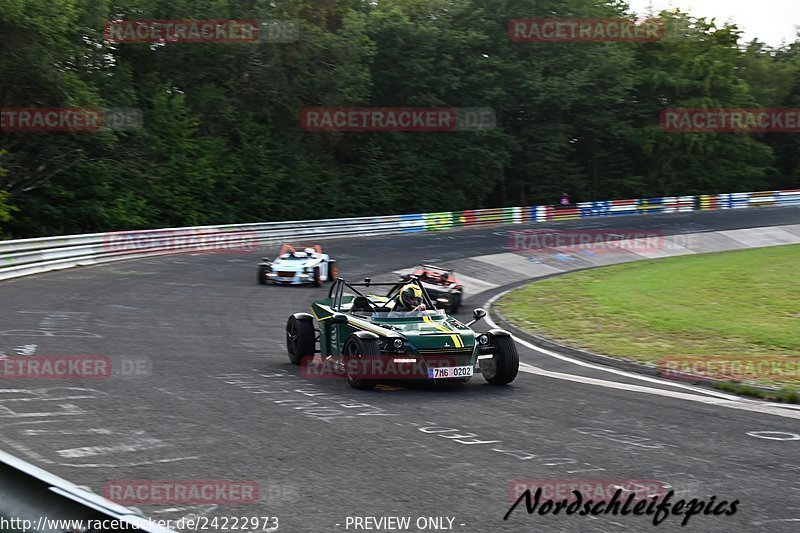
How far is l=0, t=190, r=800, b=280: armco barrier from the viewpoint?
27156 millimetres

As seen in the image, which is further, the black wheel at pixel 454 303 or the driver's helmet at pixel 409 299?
the black wheel at pixel 454 303

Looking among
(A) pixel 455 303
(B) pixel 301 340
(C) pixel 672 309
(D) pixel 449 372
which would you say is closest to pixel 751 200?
(C) pixel 672 309

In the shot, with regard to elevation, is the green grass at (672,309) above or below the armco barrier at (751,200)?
below

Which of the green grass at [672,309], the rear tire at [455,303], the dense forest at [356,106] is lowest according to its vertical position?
the green grass at [672,309]

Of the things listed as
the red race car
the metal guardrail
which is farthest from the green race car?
the red race car

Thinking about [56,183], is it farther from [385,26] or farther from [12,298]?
[385,26]

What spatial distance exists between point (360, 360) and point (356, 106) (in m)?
44.8

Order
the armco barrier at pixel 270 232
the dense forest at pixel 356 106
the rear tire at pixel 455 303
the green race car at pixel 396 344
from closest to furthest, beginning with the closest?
1. the green race car at pixel 396 344
2. the rear tire at pixel 455 303
3. the armco barrier at pixel 270 232
4. the dense forest at pixel 356 106

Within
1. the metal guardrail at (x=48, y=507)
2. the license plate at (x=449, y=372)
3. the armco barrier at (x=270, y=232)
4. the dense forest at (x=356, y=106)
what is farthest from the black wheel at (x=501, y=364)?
the dense forest at (x=356, y=106)

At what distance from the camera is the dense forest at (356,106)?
125ft

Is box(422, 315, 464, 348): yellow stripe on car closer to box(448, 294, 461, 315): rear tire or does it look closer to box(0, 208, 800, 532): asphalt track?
box(0, 208, 800, 532): asphalt track

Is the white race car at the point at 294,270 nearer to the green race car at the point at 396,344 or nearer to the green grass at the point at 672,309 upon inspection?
the green grass at the point at 672,309

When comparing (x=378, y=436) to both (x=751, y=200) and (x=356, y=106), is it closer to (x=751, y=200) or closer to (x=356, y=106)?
(x=356, y=106)

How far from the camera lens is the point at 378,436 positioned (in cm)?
899
